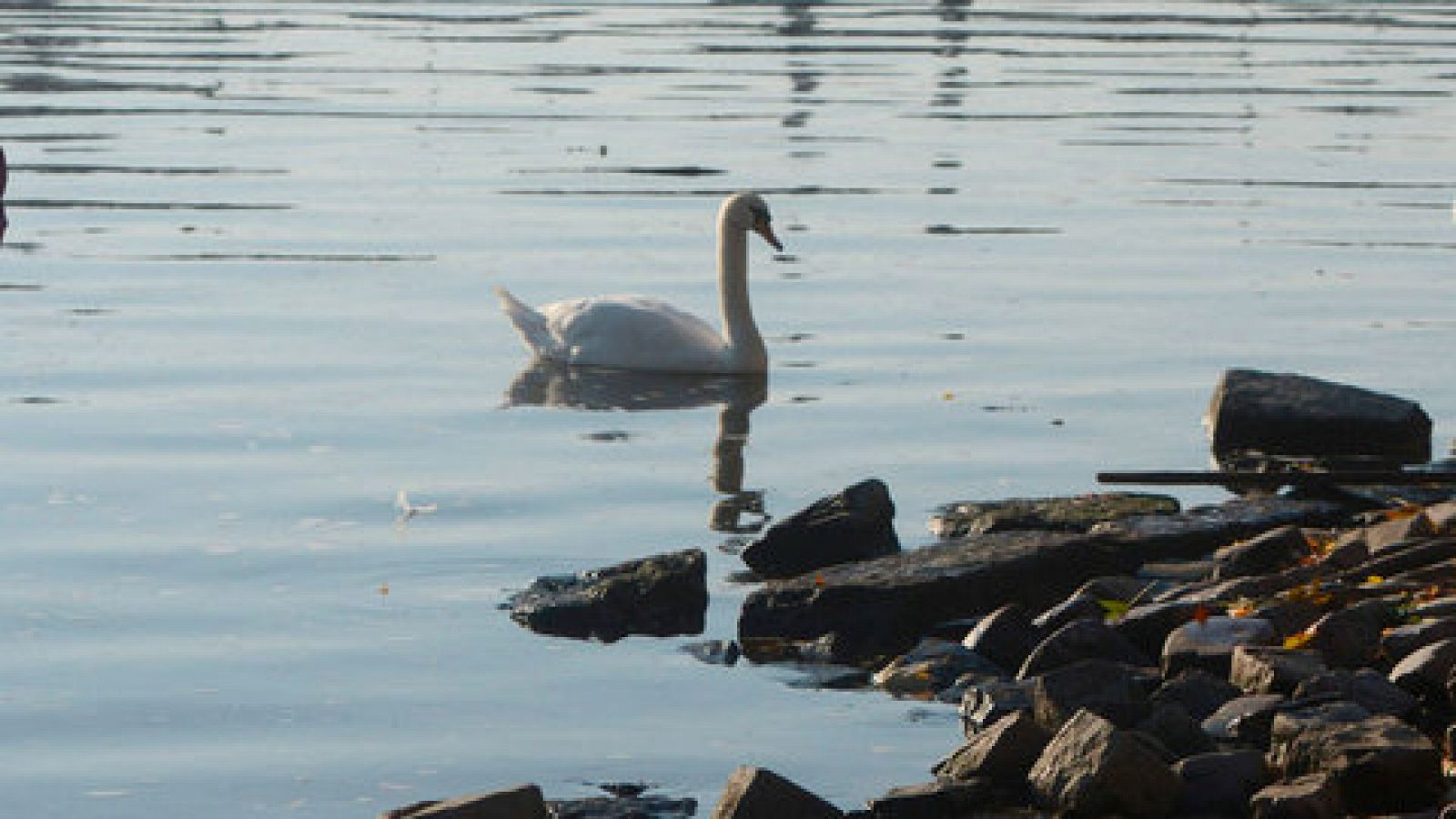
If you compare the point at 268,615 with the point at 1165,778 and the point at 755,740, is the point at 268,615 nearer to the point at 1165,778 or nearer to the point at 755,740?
the point at 755,740

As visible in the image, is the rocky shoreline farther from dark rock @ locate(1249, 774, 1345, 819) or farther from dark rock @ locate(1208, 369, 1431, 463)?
dark rock @ locate(1208, 369, 1431, 463)

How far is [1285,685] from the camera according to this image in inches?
395

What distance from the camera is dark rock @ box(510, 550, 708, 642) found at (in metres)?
12.0

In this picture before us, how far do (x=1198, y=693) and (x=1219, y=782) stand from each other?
0.98 m

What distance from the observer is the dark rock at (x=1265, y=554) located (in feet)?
39.5

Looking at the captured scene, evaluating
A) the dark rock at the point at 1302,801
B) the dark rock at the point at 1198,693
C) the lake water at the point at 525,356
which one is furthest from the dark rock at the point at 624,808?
the dark rock at the point at 1302,801

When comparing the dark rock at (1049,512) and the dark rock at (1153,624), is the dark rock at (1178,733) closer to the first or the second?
the dark rock at (1153,624)

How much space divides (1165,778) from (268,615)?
4.21 m

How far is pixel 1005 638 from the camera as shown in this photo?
1132 centimetres

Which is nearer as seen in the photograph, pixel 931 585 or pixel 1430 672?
pixel 1430 672

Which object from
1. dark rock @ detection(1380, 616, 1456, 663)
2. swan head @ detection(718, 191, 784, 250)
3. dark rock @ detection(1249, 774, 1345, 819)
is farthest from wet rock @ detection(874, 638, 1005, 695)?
swan head @ detection(718, 191, 784, 250)

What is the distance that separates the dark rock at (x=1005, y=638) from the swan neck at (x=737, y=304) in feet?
23.5

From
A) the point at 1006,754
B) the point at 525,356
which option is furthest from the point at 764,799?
the point at 525,356

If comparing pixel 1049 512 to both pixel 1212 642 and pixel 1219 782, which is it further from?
pixel 1219 782
